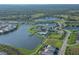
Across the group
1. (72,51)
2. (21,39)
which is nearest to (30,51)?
(21,39)

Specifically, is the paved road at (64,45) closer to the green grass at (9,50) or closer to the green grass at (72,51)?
the green grass at (72,51)

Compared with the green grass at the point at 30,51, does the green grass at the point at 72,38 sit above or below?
above

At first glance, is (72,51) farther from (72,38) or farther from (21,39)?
(21,39)

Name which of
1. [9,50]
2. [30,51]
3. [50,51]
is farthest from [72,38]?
[9,50]

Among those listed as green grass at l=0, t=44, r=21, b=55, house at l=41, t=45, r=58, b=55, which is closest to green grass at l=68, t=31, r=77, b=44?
house at l=41, t=45, r=58, b=55

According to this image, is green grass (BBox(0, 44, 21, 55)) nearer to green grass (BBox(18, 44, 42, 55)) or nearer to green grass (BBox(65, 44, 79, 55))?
green grass (BBox(18, 44, 42, 55))

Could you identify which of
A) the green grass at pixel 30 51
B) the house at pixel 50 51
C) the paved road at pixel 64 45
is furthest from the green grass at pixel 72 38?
the green grass at pixel 30 51

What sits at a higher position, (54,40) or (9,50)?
(54,40)
